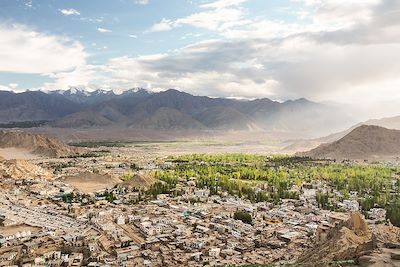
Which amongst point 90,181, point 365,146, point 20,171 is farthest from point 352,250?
point 365,146

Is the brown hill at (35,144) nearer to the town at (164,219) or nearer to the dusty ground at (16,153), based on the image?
the dusty ground at (16,153)

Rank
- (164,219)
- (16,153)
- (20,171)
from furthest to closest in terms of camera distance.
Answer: (16,153)
(20,171)
(164,219)

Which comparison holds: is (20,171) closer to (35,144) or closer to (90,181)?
(90,181)

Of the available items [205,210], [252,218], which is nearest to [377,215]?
[252,218]

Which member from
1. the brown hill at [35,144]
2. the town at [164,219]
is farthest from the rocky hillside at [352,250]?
the brown hill at [35,144]

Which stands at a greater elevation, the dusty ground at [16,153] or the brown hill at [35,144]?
the brown hill at [35,144]

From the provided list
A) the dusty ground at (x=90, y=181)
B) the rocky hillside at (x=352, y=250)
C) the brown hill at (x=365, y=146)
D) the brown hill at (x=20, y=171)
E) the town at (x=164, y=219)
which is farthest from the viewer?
the brown hill at (x=365, y=146)

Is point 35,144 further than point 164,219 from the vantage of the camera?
Yes
